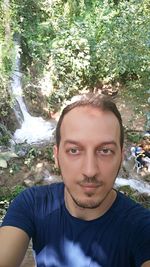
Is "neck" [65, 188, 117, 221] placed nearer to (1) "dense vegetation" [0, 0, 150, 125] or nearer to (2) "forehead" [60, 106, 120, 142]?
(2) "forehead" [60, 106, 120, 142]

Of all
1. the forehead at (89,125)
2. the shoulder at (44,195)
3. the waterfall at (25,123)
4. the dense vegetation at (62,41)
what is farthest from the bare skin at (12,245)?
the dense vegetation at (62,41)

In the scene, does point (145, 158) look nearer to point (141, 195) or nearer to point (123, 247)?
point (141, 195)

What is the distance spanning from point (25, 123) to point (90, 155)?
8.60m

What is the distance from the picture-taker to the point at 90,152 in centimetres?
108

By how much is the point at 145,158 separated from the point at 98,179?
23.1 ft

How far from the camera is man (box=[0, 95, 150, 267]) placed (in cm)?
108

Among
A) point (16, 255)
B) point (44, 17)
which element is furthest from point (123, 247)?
point (44, 17)

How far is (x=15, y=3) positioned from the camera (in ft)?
33.4

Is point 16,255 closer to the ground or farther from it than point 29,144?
farther from it

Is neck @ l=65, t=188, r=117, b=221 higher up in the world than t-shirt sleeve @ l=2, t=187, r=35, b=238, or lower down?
higher up

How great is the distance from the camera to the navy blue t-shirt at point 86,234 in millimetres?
1098

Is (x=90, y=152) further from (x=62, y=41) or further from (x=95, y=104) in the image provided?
(x=62, y=41)

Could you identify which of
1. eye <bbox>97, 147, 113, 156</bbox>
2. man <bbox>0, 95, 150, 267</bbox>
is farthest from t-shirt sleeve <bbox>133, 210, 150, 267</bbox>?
eye <bbox>97, 147, 113, 156</bbox>

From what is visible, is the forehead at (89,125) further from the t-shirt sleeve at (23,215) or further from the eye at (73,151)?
the t-shirt sleeve at (23,215)
